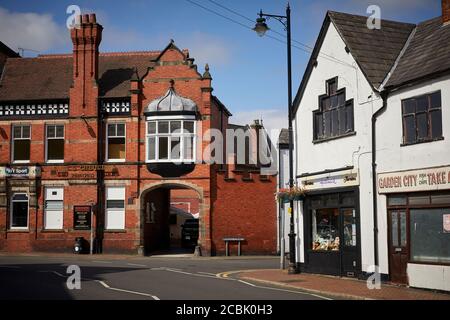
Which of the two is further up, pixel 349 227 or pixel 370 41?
pixel 370 41

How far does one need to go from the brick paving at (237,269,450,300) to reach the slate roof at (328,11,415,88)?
6442 mm

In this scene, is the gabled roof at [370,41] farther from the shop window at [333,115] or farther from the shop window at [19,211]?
the shop window at [19,211]

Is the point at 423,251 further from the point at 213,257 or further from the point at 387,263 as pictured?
the point at 213,257

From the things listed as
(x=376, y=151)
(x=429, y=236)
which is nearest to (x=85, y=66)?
(x=376, y=151)

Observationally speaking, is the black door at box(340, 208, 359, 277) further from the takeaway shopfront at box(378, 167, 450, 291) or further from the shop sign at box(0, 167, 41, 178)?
the shop sign at box(0, 167, 41, 178)

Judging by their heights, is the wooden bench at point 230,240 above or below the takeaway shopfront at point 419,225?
below

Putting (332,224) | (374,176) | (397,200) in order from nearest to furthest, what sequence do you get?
(397,200), (374,176), (332,224)

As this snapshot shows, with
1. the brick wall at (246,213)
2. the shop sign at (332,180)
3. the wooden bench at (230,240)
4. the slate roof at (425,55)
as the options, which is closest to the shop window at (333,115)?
the shop sign at (332,180)

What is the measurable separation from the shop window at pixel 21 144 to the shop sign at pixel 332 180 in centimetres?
1895

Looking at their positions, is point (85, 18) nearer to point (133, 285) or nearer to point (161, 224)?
point (161, 224)

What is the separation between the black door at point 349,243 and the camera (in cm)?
1905

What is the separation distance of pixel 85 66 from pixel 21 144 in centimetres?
609

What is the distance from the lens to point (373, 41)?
20.3 metres
